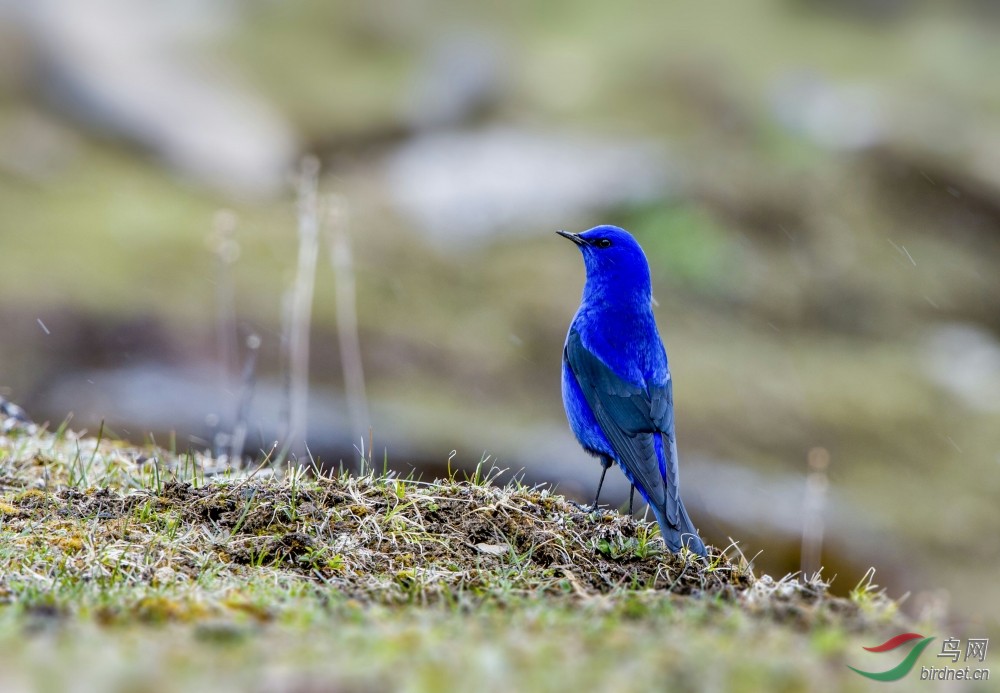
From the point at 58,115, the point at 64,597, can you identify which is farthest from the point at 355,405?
the point at 58,115

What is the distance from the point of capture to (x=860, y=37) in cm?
3450

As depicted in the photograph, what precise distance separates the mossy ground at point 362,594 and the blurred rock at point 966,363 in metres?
15.0

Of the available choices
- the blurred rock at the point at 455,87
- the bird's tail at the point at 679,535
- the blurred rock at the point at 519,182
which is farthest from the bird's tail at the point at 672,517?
the blurred rock at the point at 455,87

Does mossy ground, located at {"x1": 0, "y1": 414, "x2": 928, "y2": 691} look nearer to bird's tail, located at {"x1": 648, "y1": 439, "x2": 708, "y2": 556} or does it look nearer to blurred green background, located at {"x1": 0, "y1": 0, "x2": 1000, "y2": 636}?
bird's tail, located at {"x1": 648, "y1": 439, "x2": 708, "y2": 556}

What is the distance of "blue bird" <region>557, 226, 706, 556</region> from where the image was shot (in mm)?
5383

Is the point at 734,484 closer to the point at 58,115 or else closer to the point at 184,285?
the point at 184,285

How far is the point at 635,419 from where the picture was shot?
5.59 m

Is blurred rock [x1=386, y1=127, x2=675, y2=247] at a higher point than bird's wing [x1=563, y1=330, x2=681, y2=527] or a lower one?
higher

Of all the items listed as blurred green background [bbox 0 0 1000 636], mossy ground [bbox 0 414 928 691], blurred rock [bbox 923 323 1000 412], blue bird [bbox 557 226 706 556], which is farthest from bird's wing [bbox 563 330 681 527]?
blurred rock [bbox 923 323 1000 412]

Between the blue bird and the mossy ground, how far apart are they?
363 millimetres

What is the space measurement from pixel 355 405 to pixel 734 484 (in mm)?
5371

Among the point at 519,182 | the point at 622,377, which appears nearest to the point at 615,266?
the point at 622,377
